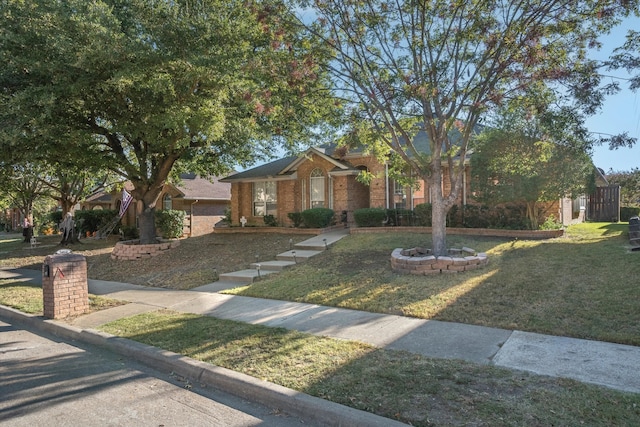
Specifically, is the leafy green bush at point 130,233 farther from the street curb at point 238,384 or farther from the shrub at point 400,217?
the street curb at point 238,384

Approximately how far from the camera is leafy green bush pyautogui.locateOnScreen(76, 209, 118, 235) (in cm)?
2822

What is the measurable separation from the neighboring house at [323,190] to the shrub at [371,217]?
4.86 feet

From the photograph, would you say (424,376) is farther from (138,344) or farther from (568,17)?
(568,17)

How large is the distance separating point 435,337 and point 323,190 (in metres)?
14.2

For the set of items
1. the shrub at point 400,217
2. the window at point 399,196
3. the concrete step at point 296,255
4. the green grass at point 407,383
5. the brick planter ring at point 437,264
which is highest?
the window at point 399,196

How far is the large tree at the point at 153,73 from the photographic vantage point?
10414 mm

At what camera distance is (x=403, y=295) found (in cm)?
776

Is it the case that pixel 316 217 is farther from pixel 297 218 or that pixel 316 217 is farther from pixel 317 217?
pixel 297 218

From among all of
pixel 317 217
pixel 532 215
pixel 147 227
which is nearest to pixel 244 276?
pixel 317 217

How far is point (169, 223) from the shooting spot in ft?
75.7

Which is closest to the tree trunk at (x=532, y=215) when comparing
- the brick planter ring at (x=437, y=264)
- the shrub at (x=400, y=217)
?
the shrub at (x=400, y=217)

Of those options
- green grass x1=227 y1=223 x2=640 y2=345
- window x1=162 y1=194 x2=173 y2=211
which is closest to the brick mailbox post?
green grass x1=227 y1=223 x2=640 y2=345

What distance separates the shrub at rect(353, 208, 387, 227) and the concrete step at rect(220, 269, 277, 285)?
5.68 m

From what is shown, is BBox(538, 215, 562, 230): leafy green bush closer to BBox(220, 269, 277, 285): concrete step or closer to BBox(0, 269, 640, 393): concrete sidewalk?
BBox(220, 269, 277, 285): concrete step
